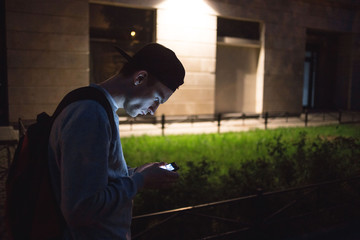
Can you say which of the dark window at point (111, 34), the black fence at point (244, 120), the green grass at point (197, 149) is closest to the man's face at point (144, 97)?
the green grass at point (197, 149)

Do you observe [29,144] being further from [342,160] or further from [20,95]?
[20,95]

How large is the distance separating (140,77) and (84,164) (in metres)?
0.48

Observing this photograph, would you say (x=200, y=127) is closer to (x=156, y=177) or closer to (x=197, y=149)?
(x=197, y=149)

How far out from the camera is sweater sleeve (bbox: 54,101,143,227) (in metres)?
1.27

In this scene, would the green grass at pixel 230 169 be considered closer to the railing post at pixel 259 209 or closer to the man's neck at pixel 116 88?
the railing post at pixel 259 209

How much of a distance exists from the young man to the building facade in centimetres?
1193

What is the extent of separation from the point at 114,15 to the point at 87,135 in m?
13.5

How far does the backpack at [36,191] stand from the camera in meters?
1.36

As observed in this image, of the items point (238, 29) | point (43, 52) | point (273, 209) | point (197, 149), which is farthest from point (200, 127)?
point (273, 209)

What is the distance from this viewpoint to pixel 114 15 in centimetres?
1392

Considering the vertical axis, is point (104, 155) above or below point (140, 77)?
below

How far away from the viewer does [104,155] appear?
4.32 feet

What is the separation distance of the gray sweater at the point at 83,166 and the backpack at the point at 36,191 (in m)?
0.04

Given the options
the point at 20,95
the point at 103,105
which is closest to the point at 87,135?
the point at 103,105
